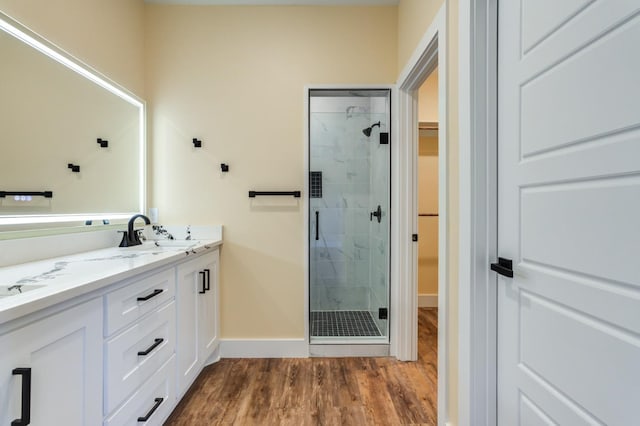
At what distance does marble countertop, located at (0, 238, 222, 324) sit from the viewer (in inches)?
28.7

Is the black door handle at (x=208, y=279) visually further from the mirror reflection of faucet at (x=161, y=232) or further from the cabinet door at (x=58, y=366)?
the cabinet door at (x=58, y=366)

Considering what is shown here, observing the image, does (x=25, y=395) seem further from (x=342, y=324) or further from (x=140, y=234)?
(x=342, y=324)

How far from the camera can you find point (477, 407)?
105 centimetres

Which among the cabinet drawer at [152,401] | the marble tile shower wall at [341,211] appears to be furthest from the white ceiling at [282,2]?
the cabinet drawer at [152,401]

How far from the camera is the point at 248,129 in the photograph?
7.06 ft

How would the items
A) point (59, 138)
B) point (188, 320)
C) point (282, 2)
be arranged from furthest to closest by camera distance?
point (282, 2) → point (188, 320) → point (59, 138)

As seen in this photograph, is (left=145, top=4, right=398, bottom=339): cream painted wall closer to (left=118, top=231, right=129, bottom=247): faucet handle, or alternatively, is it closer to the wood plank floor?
the wood plank floor

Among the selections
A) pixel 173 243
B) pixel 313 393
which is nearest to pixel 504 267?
pixel 313 393

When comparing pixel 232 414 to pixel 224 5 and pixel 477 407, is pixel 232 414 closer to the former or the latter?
pixel 477 407

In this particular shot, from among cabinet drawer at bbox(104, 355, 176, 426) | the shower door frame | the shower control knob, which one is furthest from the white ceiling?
cabinet drawer at bbox(104, 355, 176, 426)

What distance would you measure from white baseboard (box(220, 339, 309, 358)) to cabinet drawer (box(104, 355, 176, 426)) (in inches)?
26.9

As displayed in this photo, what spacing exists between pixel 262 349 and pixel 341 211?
139cm

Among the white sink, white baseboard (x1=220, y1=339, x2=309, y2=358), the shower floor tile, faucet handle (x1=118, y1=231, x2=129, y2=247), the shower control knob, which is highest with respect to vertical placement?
the shower control knob

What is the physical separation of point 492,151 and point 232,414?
1840 millimetres
